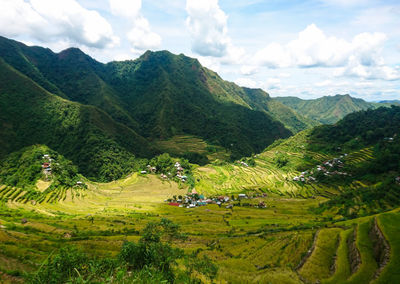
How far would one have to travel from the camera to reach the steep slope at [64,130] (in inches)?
5925

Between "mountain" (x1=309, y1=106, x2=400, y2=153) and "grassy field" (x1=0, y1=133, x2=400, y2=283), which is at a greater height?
"mountain" (x1=309, y1=106, x2=400, y2=153)

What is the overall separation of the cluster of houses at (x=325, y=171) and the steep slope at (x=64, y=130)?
113 metres

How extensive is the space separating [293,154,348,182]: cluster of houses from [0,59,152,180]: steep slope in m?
113

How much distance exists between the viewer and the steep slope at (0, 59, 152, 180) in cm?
15050

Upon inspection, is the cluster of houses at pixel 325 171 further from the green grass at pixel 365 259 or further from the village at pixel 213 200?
the green grass at pixel 365 259

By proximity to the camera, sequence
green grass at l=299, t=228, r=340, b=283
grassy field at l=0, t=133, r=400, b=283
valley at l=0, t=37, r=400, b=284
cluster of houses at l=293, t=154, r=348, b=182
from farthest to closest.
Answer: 1. cluster of houses at l=293, t=154, r=348, b=182
2. green grass at l=299, t=228, r=340, b=283
3. grassy field at l=0, t=133, r=400, b=283
4. valley at l=0, t=37, r=400, b=284

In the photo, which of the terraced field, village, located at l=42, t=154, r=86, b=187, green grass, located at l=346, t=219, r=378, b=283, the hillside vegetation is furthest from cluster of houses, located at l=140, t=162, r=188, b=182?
green grass, located at l=346, t=219, r=378, b=283

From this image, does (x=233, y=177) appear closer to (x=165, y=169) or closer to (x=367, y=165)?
(x=165, y=169)

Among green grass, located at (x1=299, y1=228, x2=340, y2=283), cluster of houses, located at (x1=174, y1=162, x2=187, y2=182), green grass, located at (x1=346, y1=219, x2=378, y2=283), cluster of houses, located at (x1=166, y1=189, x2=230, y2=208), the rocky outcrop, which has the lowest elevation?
cluster of houses, located at (x1=166, y1=189, x2=230, y2=208)

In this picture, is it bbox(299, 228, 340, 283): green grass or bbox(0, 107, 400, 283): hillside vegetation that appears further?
bbox(299, 228, 340, 283): green grass

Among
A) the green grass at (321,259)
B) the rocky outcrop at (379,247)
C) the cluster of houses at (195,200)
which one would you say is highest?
the rocky outcrop at (379,247)

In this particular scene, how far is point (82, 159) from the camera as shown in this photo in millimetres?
153500

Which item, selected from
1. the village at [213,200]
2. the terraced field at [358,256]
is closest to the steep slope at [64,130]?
the village at [213,200]

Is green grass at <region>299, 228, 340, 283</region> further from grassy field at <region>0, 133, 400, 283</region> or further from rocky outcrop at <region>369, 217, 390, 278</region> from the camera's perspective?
rocky outcrop at <region>369, 217, 390, 278</region>
